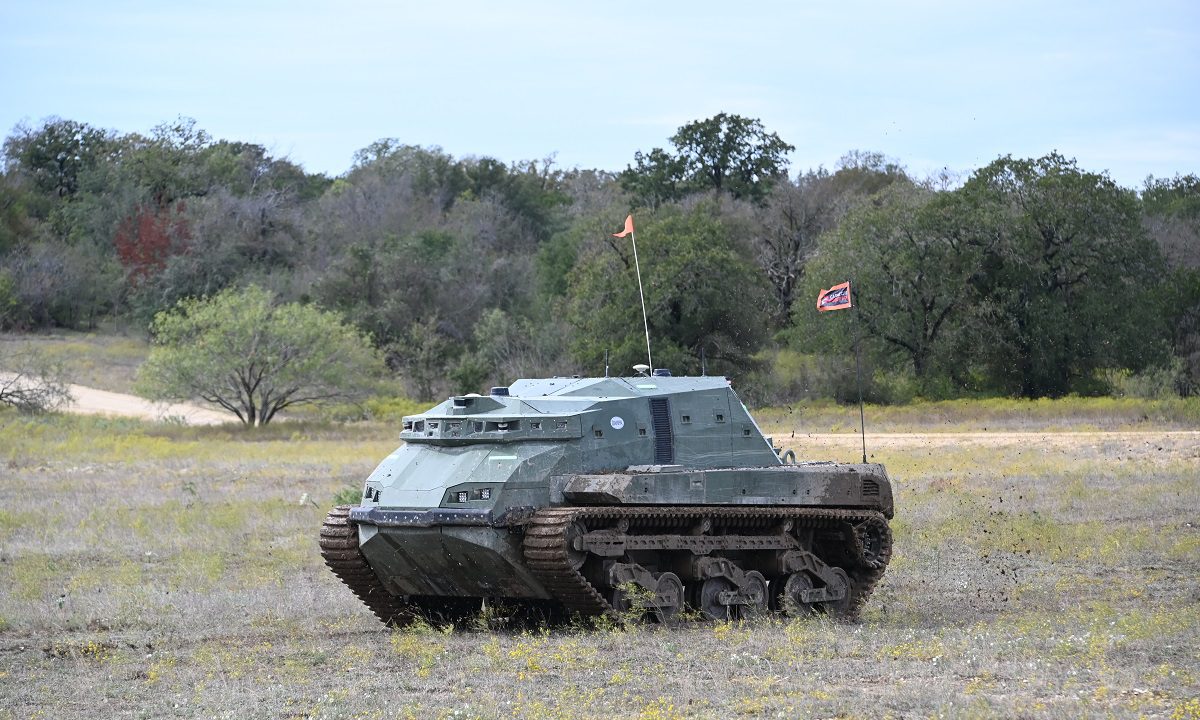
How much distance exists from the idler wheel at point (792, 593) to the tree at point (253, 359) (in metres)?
33.2

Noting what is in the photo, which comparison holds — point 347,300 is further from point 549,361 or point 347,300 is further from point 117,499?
point 117,499

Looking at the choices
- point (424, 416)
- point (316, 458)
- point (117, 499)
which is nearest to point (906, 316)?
point (316, 458)

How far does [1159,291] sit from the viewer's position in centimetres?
5319

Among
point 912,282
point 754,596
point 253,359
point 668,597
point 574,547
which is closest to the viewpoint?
point 574,547

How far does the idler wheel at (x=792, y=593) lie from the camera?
629 inches

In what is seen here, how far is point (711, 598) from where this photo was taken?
50.8ft

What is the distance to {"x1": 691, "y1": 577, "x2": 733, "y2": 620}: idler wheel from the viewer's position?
50.6 feet

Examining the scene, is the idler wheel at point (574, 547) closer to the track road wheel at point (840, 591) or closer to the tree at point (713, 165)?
the track road wheel at point (840, 591)

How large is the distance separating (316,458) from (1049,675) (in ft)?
90.6

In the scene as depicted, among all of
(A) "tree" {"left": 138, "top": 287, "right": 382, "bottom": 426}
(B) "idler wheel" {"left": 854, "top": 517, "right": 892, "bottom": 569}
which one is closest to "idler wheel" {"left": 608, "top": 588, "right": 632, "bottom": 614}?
(B) "idler wheel" {"left": 854, "top": 517, "right": 892, "bottom": 569}

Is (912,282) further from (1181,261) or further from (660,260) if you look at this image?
(1181,261)

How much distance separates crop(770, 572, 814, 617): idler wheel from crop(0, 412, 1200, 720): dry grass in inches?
26.9

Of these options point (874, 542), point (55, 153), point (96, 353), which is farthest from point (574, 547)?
point (55, 153)

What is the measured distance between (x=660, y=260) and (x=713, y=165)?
24.6m
